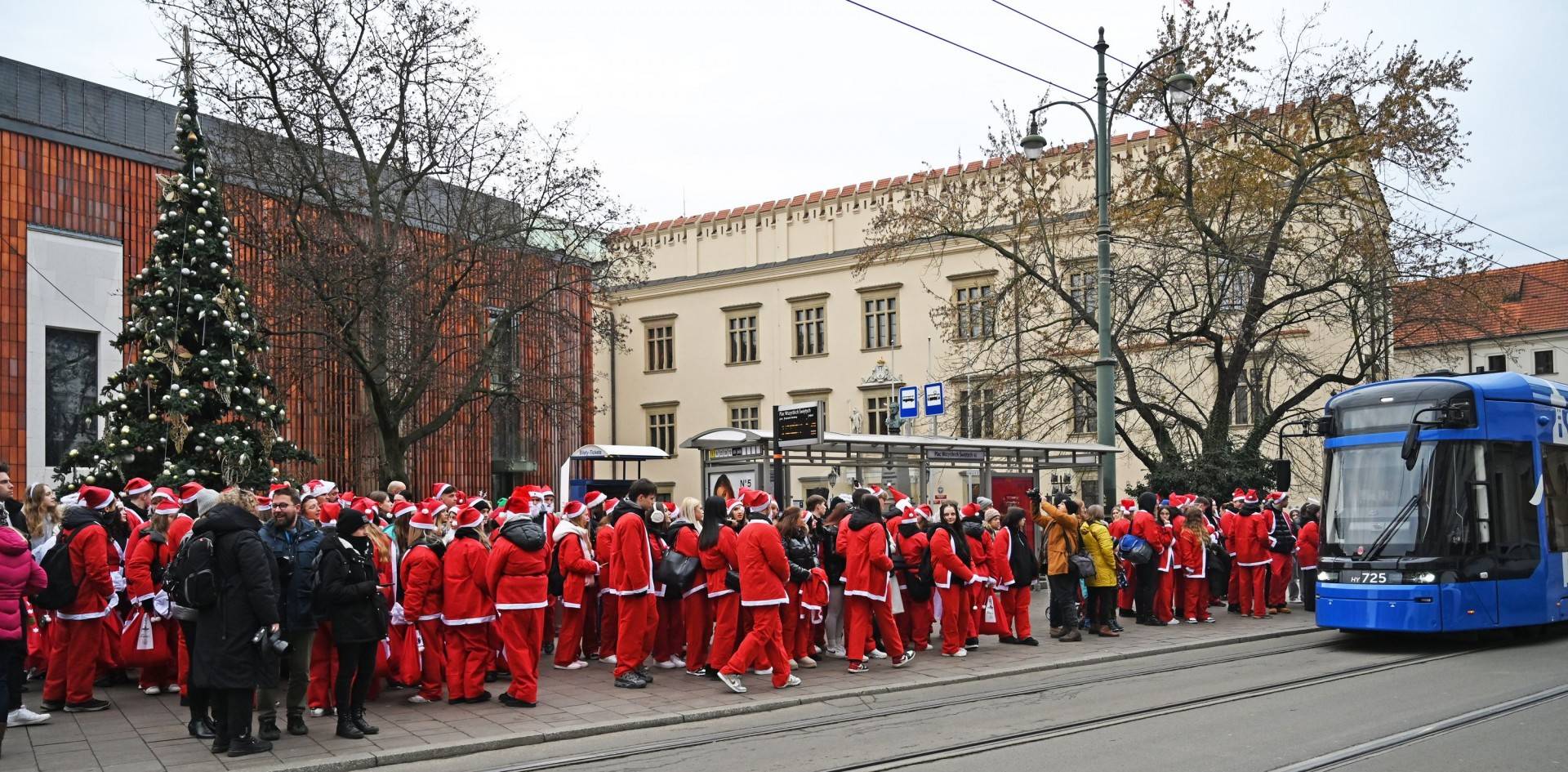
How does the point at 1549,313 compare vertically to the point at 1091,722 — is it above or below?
above

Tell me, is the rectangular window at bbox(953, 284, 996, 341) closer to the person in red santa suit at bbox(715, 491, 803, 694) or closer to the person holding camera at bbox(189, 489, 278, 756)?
the person in red santa suit at bbox(715, 491, 803, 694)

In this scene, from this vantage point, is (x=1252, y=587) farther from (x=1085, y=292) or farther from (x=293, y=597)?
(x=293, y=597)

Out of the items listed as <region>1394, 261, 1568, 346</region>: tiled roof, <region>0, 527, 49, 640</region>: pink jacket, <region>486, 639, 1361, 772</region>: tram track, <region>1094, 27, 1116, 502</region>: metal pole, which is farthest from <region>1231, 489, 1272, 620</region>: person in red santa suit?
<region>0, 527, 49, 640</region>: pink jacket

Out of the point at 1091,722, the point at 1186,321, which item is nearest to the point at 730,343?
the point at 1186,321

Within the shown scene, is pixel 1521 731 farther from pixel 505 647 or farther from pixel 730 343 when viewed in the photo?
pixel 730 343

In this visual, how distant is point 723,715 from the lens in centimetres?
1052

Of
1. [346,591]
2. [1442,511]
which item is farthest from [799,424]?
[346,591]

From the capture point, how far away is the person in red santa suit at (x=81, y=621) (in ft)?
33.5

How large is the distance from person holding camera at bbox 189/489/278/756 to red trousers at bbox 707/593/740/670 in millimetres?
4353

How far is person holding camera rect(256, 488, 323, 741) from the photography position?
30.0ft

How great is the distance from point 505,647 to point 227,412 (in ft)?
32.1

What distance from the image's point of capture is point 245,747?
857 centimetres

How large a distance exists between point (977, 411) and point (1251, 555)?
389 inches

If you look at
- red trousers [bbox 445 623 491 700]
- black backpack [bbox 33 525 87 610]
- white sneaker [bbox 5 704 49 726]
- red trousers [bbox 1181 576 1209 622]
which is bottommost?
red trousers [bbox 1181 576 1209 622]
